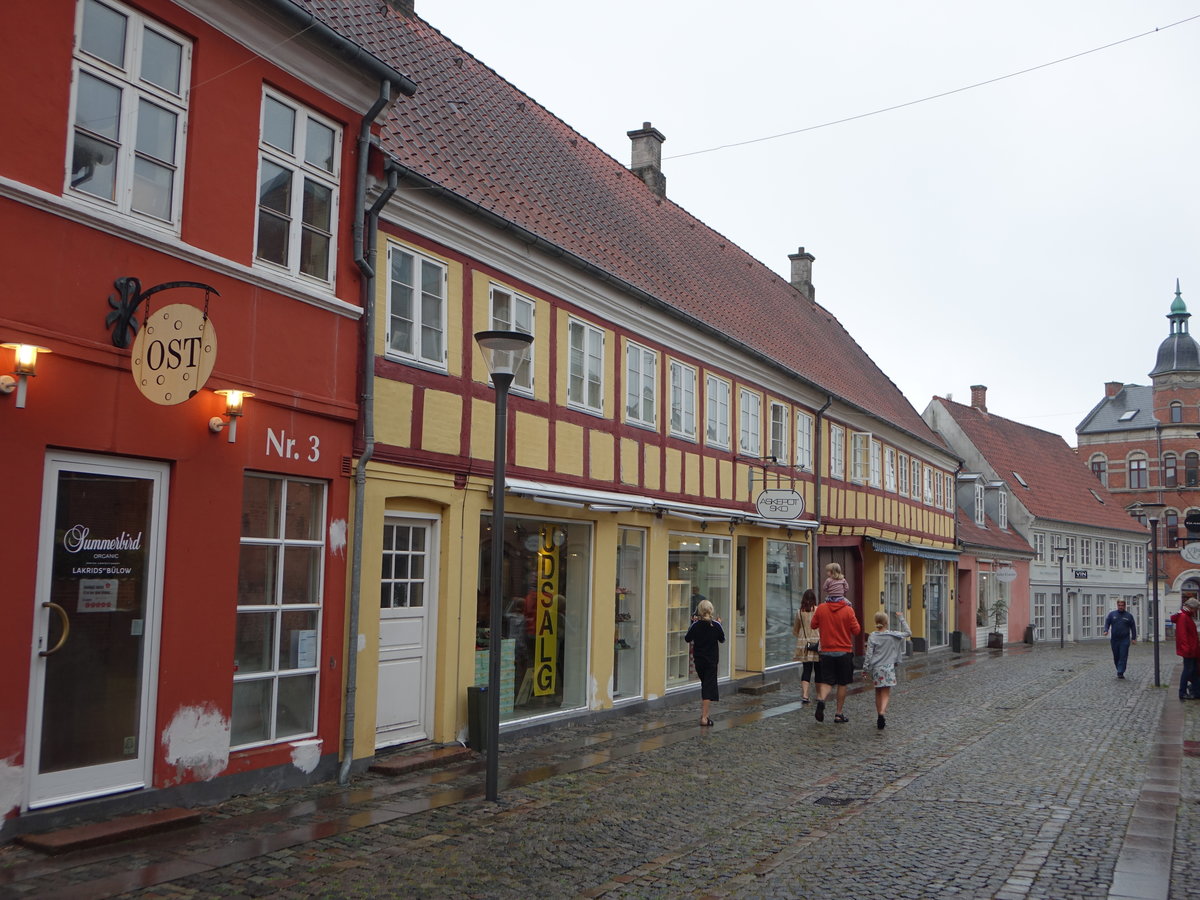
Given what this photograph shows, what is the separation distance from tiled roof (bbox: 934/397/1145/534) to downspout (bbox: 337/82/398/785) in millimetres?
37247

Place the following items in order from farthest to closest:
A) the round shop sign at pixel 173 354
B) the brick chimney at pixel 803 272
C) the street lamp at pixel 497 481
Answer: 1. the brick chimney at pixel 803 272
2. the street lamp at pixel 497 481
3. the round shop sign at pixel 173 354

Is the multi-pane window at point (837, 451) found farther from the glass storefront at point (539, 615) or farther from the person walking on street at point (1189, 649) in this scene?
the glass storefront at point (539, 615)

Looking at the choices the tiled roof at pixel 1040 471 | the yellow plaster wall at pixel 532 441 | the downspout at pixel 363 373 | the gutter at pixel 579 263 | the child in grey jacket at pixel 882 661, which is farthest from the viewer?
the tiled roof at pixel 1040 471

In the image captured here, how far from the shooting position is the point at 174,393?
7.76 metres

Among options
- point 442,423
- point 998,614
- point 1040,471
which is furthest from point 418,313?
point 1040,471

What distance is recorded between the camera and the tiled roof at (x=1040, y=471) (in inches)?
1774

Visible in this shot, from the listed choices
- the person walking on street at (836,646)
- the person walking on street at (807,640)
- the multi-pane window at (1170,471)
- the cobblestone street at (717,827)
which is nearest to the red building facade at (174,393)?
the cobblestone street at (717,827)

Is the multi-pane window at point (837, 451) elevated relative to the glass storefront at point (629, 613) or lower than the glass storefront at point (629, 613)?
elevated

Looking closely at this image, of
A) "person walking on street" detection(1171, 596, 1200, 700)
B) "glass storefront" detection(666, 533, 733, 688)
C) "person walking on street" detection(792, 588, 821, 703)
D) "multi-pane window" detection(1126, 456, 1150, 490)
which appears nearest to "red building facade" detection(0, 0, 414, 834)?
"glass storefront" detection(666, 533, 733, 688)

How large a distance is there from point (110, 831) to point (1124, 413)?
71.1 meters

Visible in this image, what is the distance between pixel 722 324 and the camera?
18.8 m

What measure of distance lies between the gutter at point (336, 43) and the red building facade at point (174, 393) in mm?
27

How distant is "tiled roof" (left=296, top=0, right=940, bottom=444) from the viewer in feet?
41.1

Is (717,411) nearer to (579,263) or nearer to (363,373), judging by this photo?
(579,263)
